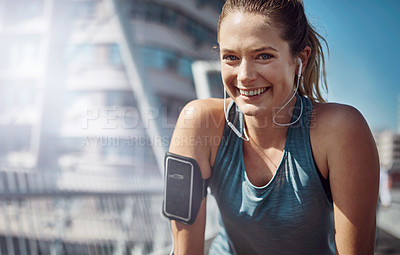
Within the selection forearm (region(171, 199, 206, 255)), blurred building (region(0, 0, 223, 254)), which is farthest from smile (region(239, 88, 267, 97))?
blurred building (region(0, 0, 223, 254))

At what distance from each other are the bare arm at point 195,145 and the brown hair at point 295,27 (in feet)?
0.84

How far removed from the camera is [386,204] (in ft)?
17.4

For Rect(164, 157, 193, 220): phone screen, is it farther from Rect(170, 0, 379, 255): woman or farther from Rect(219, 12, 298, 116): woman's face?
Rect(219, 12, 298, 116): woman's face

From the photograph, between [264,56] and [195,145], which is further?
[195,145]

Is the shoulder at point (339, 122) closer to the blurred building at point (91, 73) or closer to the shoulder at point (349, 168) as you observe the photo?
the shoulder at point (349, 168)

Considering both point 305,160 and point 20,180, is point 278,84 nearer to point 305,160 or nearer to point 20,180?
point 305,160

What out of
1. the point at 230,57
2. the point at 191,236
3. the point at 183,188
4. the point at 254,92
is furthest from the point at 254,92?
the point at 191,236

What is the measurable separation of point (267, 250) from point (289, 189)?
0.23 metres

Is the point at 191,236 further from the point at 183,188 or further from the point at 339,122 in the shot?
the point at 339,122

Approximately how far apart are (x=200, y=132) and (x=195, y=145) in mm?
38

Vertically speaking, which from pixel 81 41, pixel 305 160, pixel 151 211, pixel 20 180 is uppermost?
Result: pixel 81 41

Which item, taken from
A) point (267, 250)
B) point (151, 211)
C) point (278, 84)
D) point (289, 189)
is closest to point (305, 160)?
point (289, 189)

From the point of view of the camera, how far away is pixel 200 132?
0.90 meters

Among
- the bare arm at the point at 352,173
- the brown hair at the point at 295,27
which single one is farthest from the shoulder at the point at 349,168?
the brown hair at the point at 295,27
